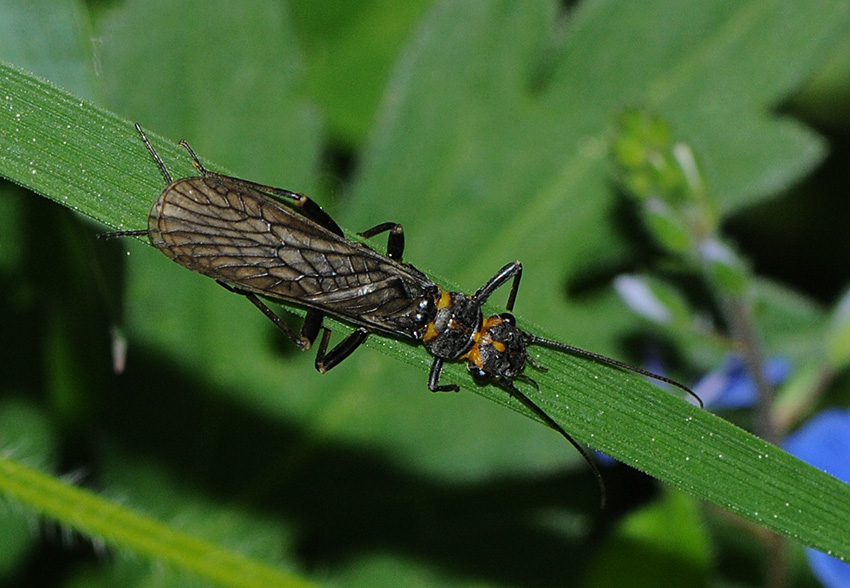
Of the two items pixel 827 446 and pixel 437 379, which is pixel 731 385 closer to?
pixel 827 446

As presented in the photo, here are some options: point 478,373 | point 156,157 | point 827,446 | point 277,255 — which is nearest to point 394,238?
point 277,255

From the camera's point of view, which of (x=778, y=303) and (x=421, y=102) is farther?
(x=778, y=303)

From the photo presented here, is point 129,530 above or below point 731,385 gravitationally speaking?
above

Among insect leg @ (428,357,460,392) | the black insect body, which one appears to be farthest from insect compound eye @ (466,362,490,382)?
insect leg @ (428,357,460,392)

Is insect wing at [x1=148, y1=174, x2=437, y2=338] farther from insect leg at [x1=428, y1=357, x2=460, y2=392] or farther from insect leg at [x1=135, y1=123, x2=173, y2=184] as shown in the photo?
insect leg at [x1=428, y1=357, x2=460, y2=392]

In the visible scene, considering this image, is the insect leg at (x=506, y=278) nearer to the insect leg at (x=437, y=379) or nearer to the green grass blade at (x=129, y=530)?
the insect leg at (x=437, y=379)

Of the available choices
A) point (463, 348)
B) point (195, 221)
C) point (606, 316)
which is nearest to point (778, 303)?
point (606, 316)

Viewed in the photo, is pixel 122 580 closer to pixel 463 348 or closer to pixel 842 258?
pixel 463 348

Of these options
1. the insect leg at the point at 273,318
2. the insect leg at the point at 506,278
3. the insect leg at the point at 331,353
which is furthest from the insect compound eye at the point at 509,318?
the insect leg at the point at 273,318
